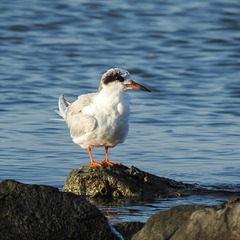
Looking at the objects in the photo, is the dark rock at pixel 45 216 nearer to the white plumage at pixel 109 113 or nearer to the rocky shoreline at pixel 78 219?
the rocky shoreline at pixel 78 219

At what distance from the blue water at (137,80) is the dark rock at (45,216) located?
1235mm

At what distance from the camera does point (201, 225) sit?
441cm

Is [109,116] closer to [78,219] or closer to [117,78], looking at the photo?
[117,78]

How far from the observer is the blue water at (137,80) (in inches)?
332

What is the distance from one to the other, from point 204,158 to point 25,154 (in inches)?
95.9

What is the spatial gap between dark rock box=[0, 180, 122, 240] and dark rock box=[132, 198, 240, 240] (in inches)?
17.4

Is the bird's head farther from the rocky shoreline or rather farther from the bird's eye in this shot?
the rocky shoreline

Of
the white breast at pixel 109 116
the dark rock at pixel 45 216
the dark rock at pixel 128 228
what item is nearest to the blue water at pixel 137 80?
the dark rock at pixel 128 228

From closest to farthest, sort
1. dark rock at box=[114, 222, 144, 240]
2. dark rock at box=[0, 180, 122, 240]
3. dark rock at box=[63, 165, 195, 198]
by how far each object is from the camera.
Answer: dark rock at box=[0, 180, 122, 240]
dark rock at box=[114, 222, 144, 240]
dark rock at box=[63, 165, 195, 198]

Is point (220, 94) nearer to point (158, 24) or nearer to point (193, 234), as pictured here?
point (158, 24)

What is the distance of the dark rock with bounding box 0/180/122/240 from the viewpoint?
4.66 metres

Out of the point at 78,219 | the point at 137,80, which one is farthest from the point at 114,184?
the point at 137,80

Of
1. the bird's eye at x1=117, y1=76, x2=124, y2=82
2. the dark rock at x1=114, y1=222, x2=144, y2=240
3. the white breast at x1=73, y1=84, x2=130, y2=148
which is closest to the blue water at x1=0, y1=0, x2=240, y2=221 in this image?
the dark rock at x1=114, y1=222, x2=144, y2=240

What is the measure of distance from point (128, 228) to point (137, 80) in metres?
8.75
